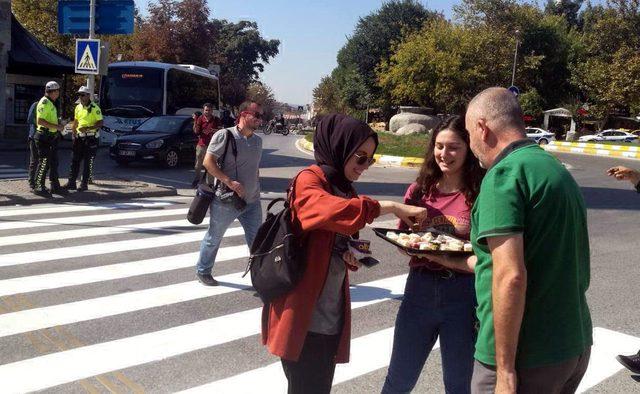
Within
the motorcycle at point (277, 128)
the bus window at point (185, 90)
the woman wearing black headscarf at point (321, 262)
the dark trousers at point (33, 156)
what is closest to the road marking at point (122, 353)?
the woman wearing black headscarf at point (321, 262)

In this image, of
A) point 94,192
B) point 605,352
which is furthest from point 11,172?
point 605,352

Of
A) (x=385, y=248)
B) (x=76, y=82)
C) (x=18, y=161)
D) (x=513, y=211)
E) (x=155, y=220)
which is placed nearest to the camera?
(x=513, y=211)

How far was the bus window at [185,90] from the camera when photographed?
21.8m

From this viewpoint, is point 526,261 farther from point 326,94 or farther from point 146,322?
point 326,94

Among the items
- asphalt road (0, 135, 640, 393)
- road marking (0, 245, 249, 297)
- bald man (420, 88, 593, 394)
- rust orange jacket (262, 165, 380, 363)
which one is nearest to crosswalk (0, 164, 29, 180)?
asphalt road (0, 135, 640, 393)

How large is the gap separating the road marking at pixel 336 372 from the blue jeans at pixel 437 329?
1083 mm

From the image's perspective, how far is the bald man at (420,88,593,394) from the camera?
1.94 meters

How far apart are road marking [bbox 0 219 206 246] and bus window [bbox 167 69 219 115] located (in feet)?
42.7

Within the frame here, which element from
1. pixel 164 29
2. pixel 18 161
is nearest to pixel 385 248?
pixel 18 161

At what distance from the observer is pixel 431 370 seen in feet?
14.3

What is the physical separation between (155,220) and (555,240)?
8.34 m

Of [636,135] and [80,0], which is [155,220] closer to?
[80,0]

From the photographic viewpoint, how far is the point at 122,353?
174 inches

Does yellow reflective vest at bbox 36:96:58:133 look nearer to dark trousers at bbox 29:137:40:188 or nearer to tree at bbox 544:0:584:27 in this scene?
dark trousers at bbox 29:137:40:188
